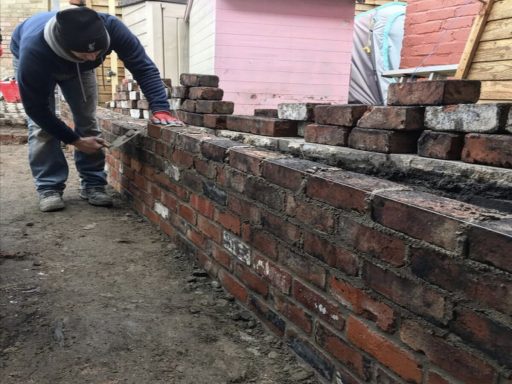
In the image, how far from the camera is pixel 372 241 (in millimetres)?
1156

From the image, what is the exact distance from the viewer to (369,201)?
3.77 ft

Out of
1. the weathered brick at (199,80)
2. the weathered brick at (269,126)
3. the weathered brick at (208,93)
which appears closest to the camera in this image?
the weathered brick at (269,126)

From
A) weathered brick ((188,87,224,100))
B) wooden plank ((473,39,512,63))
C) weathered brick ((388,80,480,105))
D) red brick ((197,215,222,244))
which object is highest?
wooden plank ((473,39,512,63))

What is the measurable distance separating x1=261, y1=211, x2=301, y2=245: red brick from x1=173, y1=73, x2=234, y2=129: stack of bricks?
1262 millimetres

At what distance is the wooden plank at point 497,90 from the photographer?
3742 millimetres

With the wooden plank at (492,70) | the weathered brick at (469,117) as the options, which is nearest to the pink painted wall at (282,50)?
the wooden plank at (492,70)

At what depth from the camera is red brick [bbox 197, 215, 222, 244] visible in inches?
79.0

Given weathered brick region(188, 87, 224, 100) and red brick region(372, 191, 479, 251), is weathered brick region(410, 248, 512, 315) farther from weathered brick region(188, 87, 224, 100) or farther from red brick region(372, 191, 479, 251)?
weathered brick region(188, 87, 224, 100)

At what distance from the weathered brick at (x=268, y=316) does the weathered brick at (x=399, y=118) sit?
0.79 m

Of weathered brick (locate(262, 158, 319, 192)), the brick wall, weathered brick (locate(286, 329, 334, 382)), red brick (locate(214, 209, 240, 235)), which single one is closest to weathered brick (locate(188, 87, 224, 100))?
red brick (locate(214, 209, 240, 235))

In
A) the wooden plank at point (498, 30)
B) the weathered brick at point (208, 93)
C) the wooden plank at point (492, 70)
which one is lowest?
the weathered brick at point (208, 93)

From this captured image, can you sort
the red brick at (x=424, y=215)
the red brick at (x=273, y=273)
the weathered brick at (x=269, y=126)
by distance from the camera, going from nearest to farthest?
the red brick at (x=424, y=215)
the red brick at (x=273, y=273)
the weathered brick at (x=269, y=126)

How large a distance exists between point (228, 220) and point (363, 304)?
83 centimetres

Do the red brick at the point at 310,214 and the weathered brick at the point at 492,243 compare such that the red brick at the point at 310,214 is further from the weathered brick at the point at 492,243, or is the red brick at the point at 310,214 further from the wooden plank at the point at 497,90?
the wooden plank at the point at 497,90
